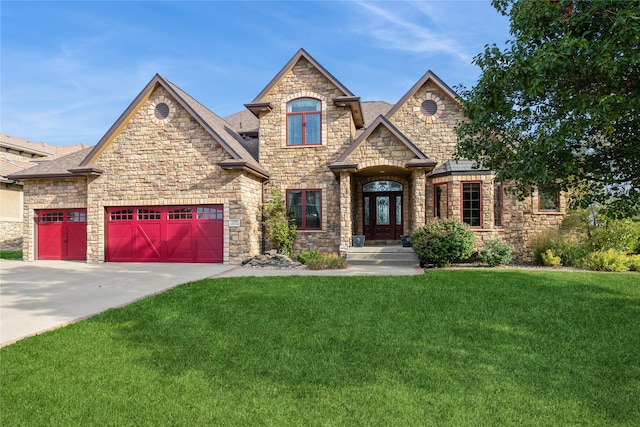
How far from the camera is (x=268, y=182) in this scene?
1700 cm

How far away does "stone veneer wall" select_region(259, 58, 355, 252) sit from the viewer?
1642cm

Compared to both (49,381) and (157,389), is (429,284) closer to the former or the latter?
(157,389)

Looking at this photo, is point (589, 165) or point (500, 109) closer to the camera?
point (589, 165)

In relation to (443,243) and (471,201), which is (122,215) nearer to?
(443,243)

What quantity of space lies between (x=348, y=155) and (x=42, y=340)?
460 inches

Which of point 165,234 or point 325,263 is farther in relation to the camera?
point 165,234

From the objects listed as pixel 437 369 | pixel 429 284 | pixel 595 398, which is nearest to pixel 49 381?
pixel 437 369

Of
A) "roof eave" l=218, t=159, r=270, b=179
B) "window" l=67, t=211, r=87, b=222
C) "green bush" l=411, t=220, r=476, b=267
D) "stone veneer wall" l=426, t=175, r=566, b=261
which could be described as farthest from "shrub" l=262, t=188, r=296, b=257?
"window" l=67, t=211, r=87, b=222

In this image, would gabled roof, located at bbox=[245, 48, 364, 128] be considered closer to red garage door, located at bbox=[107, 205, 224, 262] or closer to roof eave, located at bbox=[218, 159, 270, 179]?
roof eave, located at bbox=[218, 159, 270, 179]

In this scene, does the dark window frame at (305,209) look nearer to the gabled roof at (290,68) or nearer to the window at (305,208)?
the window at (305,208)

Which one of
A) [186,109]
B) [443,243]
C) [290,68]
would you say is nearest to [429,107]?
[290,68]

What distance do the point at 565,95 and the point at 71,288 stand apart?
11989 mm

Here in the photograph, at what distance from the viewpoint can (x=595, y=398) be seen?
12.6ft

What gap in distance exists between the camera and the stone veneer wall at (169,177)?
48.7ft
